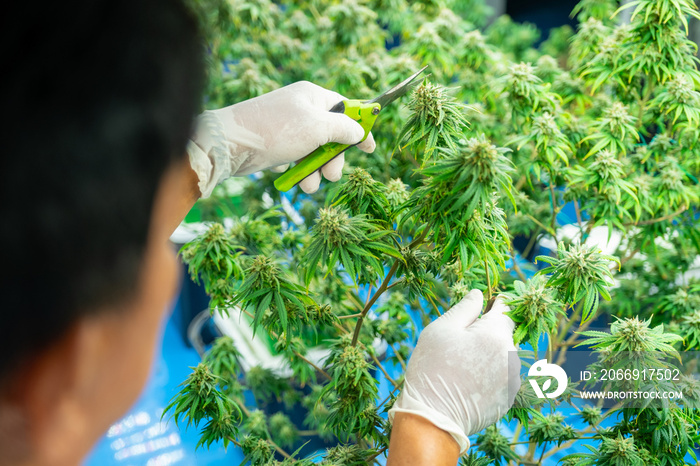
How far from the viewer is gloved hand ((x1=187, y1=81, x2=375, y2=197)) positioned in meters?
1.17

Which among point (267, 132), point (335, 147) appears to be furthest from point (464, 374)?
point (267, 132)

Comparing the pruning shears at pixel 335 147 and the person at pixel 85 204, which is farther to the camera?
the pruning shears at pixel 335 147

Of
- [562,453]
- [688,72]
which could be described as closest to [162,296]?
[688,72]

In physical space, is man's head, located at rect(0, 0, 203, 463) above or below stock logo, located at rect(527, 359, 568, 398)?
above

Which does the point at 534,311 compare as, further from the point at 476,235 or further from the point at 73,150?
the point at 73,150

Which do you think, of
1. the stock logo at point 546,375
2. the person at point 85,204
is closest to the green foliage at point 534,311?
the stock logo at point 546,375

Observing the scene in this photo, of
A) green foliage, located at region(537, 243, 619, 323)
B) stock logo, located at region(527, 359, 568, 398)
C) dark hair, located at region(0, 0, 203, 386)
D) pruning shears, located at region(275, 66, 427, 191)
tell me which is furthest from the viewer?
pruning shears, located at region(275, 66, 427, 191)

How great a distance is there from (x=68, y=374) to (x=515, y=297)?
87 cm

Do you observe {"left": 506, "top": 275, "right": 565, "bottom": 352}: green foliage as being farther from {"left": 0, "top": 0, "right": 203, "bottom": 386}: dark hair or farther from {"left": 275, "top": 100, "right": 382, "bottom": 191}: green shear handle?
{"left": 0, "top": 0, "right": 203, "bottom": 386}: dark hair

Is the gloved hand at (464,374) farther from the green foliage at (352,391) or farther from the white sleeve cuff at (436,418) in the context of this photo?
the green foliage at (352,391)

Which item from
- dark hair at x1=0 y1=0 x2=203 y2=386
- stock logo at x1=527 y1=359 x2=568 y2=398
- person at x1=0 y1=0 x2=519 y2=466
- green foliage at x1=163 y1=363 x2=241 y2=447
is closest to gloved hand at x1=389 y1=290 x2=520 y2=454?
stock logo at x1=527 y1=359 x2=568 y2=398

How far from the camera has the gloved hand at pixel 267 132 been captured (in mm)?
1174

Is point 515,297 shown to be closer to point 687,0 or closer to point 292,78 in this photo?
point 687,0

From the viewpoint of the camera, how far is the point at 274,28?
278 cm
